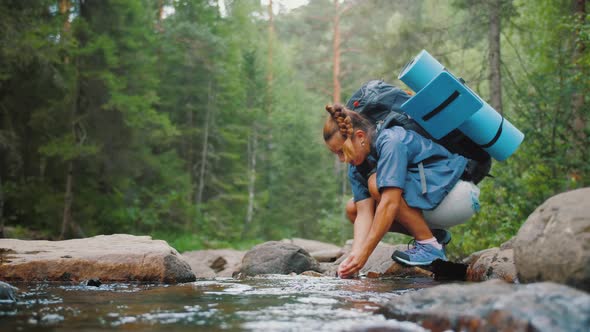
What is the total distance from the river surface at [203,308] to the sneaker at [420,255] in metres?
0.18

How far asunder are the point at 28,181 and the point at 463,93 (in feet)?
51.5

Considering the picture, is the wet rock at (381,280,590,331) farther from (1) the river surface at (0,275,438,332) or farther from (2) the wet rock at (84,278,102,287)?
(2) the wet rock at (84,278,102,287)

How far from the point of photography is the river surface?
7.39ft

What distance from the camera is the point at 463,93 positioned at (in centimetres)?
376

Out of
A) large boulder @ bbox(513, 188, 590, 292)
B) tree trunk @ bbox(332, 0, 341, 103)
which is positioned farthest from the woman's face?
tree trunk @ bbox(332, 0, 341, 103)

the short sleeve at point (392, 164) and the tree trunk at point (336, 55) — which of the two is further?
the tree trunk at point (336, 55)

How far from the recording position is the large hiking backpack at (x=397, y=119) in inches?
163

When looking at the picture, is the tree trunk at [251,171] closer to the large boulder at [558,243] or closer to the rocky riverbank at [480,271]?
the rocky riverbank at [480,271]

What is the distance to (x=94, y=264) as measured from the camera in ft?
14.6

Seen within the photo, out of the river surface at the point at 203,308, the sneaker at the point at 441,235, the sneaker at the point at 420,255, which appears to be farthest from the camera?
the sneaker at the point at 441,235

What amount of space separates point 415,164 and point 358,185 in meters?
0.55

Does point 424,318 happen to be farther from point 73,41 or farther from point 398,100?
point 73,41

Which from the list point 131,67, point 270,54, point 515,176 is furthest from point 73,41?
point 270,54

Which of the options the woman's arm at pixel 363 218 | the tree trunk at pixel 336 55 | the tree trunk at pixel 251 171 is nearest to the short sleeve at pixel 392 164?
the woman's arm at pixel 363 218
